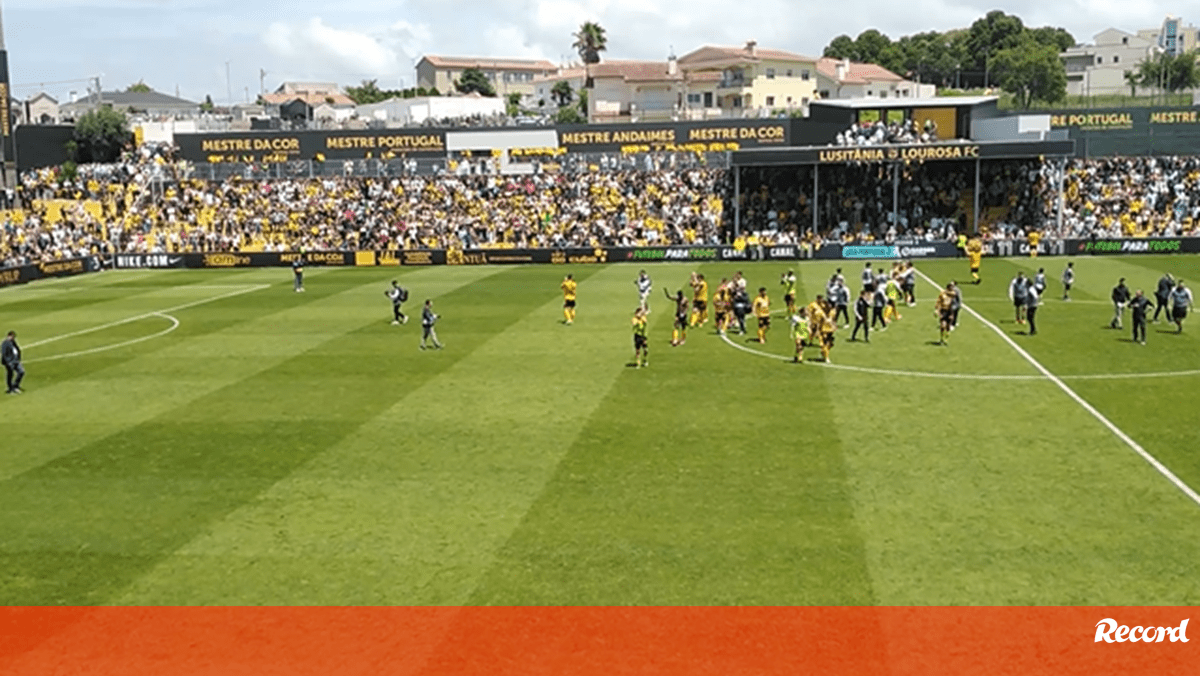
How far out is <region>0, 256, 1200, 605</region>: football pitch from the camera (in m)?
14.0

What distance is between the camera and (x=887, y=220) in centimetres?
6162

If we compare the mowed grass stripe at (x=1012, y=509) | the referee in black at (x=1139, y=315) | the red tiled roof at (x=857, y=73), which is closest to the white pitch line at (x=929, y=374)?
the mowed grass stripe at (x=1012, y=509)

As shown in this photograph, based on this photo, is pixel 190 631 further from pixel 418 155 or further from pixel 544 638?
pixel 418 155

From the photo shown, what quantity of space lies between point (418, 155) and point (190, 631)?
211 ft

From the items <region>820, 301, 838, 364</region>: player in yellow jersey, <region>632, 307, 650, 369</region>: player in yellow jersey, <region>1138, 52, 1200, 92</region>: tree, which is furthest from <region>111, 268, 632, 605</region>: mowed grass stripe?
<region>1138, 52, 1200, 92</region>: tree

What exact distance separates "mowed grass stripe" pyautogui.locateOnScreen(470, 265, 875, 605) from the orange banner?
0.66 m

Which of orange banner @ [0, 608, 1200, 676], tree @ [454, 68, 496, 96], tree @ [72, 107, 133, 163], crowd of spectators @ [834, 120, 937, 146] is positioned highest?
tree @ [454, 68, 496, 96]

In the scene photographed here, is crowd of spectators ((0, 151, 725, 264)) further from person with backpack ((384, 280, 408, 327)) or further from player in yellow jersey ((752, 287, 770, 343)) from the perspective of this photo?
player in yellow jersey ((752, 287, 770, 343))

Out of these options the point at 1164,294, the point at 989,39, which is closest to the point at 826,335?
the point at 1164,294

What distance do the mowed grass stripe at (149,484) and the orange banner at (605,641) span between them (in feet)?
5.49

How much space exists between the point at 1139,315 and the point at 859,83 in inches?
4595

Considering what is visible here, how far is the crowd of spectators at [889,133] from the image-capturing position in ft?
216

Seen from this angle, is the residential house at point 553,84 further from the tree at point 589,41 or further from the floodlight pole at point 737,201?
the floodlight pole at point 737,201

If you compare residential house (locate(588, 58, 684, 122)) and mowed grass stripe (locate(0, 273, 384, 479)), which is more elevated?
residential house (locate(588, 58, 684, 122))
